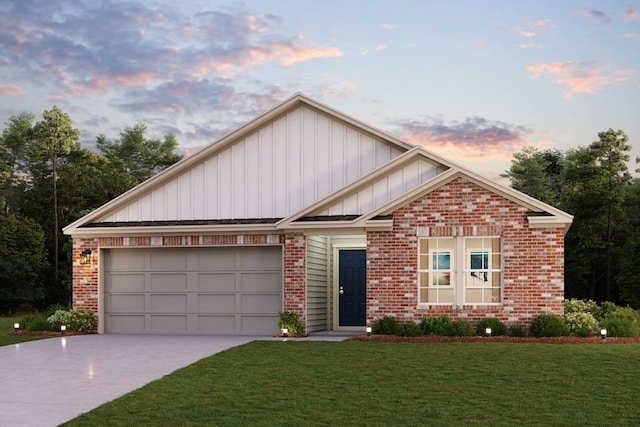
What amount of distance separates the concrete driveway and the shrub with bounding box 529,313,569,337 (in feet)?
22.4

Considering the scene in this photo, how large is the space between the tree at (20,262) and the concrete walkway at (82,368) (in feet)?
78.1

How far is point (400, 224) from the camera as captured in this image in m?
20.1

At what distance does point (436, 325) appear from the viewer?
63.0ft

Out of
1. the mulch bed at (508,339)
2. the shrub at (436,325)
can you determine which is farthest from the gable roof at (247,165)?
the mulch bed at (508,339)

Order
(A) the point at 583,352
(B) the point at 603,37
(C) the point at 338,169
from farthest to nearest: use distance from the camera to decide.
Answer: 1. (B) the point at 603,37
2. (C) the point at 338,169
3. (A) the point at 583,352

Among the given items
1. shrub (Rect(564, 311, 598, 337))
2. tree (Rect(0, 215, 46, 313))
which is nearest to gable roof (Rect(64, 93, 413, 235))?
shrub (Rect(564, 311, 598, 337))

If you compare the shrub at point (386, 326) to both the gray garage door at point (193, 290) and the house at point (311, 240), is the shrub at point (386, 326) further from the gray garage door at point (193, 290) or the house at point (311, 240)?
the gray garage door at point (193, 290)

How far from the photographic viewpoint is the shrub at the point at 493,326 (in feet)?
62.5

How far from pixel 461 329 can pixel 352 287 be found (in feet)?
15.6

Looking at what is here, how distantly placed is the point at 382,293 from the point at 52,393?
9480 mm

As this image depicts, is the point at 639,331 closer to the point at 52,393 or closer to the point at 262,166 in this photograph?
the point at 262,166

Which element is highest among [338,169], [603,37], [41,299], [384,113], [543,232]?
[603,37]

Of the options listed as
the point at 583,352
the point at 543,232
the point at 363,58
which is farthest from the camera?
the point at 363,58

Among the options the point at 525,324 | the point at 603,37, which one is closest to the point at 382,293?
the point at 525,324
